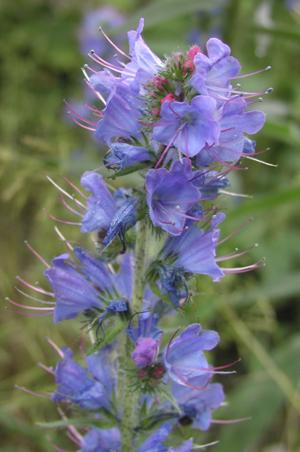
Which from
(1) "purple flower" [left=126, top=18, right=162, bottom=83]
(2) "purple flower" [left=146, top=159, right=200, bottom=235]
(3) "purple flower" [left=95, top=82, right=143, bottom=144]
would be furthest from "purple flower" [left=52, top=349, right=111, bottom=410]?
(1) "purple flower" [left=126, top=18, right=162, bottom=83]

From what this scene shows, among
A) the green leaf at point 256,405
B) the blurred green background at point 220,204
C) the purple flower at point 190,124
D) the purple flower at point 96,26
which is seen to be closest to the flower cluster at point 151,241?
the purple flower at point 190,124

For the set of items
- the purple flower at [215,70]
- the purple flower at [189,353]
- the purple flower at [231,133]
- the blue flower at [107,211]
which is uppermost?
the purple flower at [215,70]

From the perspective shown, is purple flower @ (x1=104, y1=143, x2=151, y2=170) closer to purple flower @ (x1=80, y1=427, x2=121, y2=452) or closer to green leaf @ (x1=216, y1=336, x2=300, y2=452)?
purple flower @ (x1=80, y1=427, x2=121, y2=452)

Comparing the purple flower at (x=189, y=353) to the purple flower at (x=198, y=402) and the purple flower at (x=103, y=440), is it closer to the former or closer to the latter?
the purple flower at (x=198, y=402)

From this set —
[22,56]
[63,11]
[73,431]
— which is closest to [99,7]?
[63,11]

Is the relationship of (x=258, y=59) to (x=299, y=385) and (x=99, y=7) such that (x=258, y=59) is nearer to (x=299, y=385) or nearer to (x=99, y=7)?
(x=299, y=385)

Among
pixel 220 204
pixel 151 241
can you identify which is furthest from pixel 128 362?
pixel 220 204

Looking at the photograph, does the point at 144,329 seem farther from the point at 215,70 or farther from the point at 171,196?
the point at 215,70
